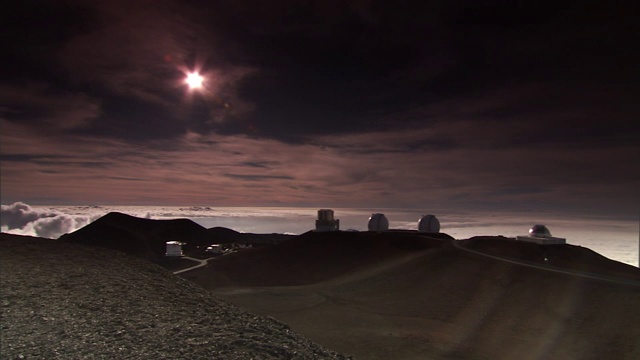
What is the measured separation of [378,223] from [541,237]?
33774mm

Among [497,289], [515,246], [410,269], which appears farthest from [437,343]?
[515,246]

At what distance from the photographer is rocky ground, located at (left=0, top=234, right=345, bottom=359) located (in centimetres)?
1819

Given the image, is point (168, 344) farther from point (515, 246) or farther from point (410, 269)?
point (515, 246)

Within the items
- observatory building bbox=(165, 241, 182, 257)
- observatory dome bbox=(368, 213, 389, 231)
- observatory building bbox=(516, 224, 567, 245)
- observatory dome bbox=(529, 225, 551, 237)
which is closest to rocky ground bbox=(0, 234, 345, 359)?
observatory building bbox=(516, 224, 567, 245)

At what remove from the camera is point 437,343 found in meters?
33.3

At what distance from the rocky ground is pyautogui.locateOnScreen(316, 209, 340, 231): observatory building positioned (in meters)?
62.1

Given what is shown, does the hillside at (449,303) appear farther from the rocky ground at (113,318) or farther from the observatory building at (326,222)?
the observatory building at (326,222)

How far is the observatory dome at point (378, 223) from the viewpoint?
294 feet

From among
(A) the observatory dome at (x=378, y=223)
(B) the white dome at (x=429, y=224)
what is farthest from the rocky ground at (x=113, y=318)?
(B) the white dome at (x=429, y=224)

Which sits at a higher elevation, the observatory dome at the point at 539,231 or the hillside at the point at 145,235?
the observatory dome at the point at 539,231

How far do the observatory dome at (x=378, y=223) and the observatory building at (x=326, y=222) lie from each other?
8.06m

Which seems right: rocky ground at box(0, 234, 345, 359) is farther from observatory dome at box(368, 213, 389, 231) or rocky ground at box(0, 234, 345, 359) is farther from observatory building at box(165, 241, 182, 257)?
observatory building at box(165, 241, 182, 257)

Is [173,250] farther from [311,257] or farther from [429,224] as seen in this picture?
[429,224]

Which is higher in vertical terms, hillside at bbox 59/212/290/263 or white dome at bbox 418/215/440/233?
white dome at bbox 418/215/440/233
